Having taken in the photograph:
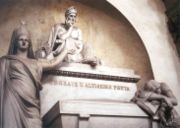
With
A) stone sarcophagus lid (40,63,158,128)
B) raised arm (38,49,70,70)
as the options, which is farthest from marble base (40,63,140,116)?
raised arm (38,49,70,70)

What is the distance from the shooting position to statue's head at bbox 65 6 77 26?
20.8 feet

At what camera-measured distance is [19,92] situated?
17.1 ft

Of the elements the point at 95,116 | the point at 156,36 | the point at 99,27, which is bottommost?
the point at 95,116

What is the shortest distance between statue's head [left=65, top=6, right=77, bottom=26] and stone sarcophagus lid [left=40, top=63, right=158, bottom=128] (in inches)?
32.7

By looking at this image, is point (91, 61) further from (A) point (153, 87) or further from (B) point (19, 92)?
(B) point (19, 92)

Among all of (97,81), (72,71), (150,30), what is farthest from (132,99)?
(150,30)

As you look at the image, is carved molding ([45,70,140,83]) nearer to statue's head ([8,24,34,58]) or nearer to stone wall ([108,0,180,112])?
statue's head ([8,24,34,58])

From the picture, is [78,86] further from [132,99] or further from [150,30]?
[150,30]

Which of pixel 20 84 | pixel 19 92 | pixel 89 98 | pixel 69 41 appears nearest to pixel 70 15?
pixel 69 41

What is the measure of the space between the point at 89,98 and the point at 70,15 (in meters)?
1.41

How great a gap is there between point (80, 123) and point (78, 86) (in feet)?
3.24

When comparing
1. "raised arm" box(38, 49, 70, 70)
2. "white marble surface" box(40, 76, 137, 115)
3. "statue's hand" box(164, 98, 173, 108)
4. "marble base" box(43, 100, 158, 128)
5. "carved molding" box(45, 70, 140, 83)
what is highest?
"raised arm" box(38, 49, 70, 70)

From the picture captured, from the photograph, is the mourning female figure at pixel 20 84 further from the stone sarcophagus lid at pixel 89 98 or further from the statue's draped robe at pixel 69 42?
the statue's draped robe at pixel 69 42

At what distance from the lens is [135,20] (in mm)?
6945
